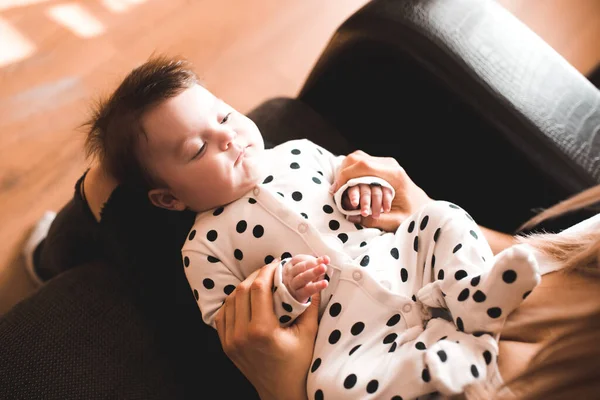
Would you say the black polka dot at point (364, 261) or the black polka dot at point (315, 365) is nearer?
the black polka dot at point (315, 365)

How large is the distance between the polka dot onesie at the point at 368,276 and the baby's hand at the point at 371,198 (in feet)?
0.06

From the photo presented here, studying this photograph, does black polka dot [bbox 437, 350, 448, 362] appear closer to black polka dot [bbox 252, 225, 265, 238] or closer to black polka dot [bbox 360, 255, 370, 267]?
black polka dot [bbox 360, 255, 370, 267]

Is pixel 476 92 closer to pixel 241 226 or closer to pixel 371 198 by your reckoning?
pixel 371 198

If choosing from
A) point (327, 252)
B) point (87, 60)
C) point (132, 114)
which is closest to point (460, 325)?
point (327, 252)

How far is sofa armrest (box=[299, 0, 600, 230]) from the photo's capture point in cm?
102

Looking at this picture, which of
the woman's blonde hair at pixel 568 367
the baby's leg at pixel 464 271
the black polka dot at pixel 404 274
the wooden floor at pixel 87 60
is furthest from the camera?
the wooden floor at pixel 87 60

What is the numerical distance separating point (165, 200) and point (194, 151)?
140 millimetres

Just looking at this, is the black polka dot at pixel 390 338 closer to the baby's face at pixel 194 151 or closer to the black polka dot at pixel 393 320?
the black polka dot at pixel 393 320

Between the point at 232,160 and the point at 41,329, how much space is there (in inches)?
17.2

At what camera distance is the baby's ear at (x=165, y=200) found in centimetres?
98

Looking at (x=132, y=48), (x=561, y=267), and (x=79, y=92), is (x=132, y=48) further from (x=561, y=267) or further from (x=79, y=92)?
(x=561, y=267)

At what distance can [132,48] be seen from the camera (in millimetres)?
1850

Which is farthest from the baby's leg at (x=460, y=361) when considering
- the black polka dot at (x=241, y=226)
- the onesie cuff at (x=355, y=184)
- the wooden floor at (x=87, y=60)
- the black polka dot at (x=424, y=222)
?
the wooden floor at (x=87, y=60)

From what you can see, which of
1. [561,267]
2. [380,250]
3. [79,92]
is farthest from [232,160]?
[79,92]
